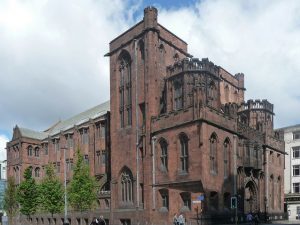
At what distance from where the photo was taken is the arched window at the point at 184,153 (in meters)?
43.4

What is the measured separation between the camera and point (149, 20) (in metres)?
48.8

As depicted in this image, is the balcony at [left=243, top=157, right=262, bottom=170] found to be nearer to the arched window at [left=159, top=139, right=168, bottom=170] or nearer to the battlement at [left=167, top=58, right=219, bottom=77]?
the arched window at [left=159, top=139, right=168, bottom=170]

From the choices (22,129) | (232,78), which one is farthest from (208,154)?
(22,129)

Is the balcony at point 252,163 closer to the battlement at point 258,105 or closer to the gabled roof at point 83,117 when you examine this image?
the battlement at point 258,105

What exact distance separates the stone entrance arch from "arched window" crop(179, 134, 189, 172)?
10.4 meters

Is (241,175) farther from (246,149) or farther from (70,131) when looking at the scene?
(70,131)

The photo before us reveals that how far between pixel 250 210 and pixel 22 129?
46.8 metres

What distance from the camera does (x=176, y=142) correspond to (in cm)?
4444

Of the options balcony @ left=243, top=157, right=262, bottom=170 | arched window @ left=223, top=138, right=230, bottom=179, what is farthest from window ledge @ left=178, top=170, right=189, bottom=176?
balcony @ left=243, top=157, right=262, bottom=170

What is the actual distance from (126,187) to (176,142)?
10.5 metres

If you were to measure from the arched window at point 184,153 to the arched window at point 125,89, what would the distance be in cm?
945

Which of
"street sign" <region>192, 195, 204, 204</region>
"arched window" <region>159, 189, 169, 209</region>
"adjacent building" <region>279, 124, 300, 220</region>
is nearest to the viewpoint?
"street sign" <region>192, 195, 204, 204</region>

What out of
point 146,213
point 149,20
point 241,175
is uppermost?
point 149,20

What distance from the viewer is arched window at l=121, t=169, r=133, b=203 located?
50.8m
